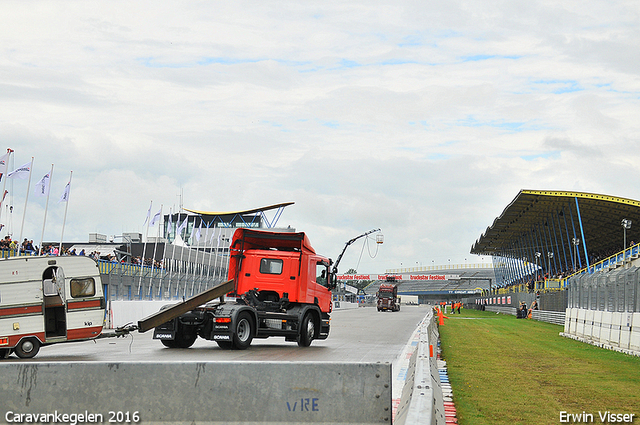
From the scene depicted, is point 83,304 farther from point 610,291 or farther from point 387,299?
point 387,299

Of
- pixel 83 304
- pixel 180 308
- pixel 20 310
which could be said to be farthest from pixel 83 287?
pixel 180 308

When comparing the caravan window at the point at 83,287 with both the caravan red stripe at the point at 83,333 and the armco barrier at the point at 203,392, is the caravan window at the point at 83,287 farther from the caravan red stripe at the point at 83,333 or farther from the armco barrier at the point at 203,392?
the armco barrier at the point at 203,392

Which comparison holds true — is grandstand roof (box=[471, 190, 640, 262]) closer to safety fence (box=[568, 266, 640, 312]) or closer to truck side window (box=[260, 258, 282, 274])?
safety fence (box=[568, 266, 640, 312])

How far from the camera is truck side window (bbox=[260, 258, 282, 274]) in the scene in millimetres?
19625

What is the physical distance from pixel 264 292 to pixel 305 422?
1367 cm

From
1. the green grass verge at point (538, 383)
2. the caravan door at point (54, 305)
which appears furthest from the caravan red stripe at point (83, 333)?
the green grass verge at point (538, 383)

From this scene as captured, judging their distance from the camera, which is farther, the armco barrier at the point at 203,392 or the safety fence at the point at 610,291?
the safety fence at the point at 610,291

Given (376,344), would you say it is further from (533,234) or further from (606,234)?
(533,234)

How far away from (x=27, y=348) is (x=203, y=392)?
10.9 meters

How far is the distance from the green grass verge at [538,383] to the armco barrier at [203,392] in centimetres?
240

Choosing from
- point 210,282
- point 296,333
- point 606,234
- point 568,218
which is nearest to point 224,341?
point 296,333

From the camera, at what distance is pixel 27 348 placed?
1551 cm

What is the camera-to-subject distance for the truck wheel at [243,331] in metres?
17.2

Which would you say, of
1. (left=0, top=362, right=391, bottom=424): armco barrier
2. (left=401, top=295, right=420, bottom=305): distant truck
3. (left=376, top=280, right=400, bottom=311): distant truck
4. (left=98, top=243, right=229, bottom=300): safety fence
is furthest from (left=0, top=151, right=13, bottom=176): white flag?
(left=401, top=295, right=420, bottom=305): distant truck
